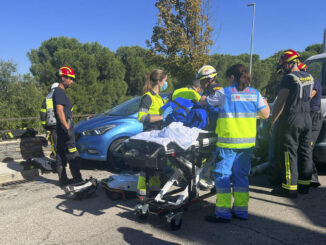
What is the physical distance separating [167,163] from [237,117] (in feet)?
3.23

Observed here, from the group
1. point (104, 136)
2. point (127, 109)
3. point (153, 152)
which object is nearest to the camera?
point (153, 152)

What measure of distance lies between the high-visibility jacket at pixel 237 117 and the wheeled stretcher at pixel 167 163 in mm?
269

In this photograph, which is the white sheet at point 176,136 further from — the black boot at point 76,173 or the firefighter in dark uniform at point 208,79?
the black boot at point 76,173

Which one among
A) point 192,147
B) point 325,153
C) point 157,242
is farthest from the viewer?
point 325,153

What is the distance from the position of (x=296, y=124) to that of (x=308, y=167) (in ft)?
2.42

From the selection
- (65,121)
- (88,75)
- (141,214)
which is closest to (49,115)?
(65,121)

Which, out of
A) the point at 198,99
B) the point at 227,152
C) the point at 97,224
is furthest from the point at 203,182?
the point at 97,224

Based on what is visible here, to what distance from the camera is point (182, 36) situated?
51.8 feet

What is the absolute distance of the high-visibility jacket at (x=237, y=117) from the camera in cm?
326

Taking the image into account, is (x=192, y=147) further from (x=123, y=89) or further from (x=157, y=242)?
(x=123, y=89)

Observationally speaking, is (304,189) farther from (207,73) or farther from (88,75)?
(88,75)

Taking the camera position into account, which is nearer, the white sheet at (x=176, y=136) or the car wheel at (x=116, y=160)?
the white sheet at (x=176, y=136)

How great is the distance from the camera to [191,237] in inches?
118

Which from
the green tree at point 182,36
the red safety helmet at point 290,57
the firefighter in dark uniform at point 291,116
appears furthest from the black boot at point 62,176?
the green tree at point 182,36
